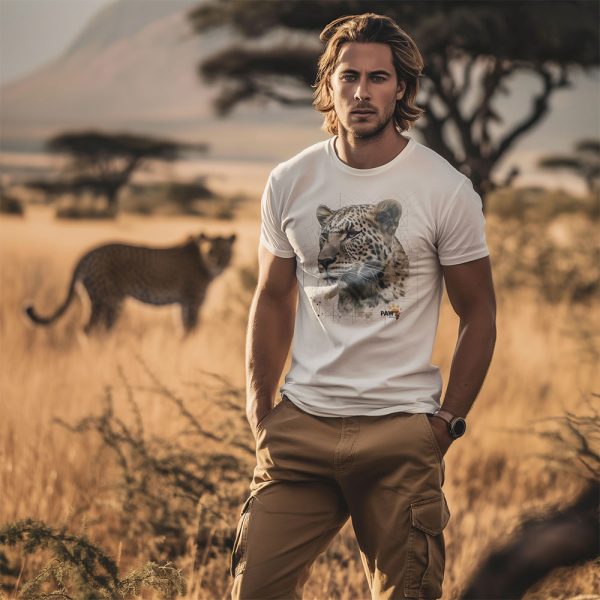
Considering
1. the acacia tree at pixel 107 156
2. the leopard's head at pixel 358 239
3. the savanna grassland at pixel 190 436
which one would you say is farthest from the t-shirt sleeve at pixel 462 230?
the acacia tree at pixel 107 156

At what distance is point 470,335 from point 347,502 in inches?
18.8

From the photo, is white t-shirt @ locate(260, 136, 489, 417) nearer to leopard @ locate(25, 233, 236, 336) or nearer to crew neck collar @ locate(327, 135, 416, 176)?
crew neck collar @ locate(327, 135, 416, 176)

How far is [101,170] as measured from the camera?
22.8 metres

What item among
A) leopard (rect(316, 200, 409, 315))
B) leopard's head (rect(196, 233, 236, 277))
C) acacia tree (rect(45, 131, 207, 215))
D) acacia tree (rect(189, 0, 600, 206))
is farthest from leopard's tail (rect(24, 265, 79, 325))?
acacia tree (rect(45, 131, 207, 215))

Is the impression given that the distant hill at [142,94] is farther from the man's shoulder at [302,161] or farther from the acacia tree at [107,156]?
the man's shoulder at [302,161]

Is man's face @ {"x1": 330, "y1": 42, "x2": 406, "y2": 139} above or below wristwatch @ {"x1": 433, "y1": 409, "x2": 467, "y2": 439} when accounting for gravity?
above

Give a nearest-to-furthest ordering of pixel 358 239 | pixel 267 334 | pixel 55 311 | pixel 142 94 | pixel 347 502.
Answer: pixel 358 239 < pixel 347 502 < pixel 267 334 < pixel 55 311 < pixel 142 94

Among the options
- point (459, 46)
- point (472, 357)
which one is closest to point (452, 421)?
point (472, 357)

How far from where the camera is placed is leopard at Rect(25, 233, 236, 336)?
7.72 metres

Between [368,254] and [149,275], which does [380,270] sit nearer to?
[368,254]

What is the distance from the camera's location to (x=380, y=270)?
2445mm

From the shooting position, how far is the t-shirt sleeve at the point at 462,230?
242 cm

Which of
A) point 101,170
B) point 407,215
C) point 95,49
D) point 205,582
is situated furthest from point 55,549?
point 95,49

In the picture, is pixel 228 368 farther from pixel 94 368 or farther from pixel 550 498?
pixel 550 498
